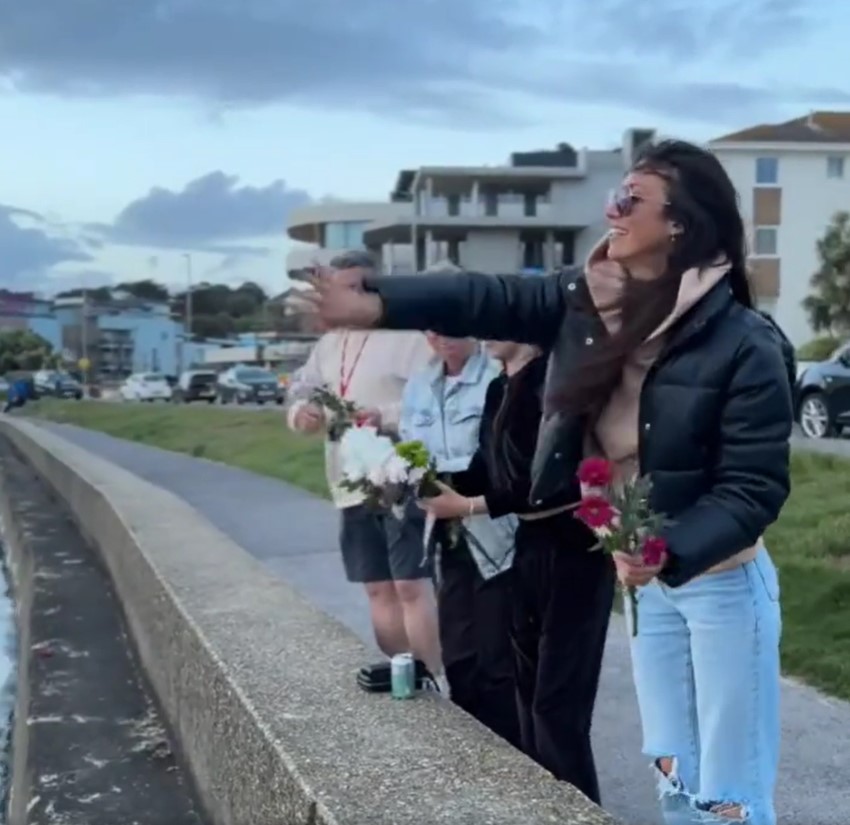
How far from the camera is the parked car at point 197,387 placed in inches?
2274

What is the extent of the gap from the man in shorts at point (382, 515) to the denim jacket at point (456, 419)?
9.0 inches

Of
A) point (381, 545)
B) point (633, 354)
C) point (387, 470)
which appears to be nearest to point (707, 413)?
point (633, 354)

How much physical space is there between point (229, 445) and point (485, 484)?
21.3 metres

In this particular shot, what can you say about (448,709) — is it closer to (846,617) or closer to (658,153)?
(658,153)

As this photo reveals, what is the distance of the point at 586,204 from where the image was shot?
71.9 m

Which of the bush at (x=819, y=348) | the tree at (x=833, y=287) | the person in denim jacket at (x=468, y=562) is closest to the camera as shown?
the person in denim jacket at (x=468, y=562)

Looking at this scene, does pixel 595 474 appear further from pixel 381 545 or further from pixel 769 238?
pixel 769 238

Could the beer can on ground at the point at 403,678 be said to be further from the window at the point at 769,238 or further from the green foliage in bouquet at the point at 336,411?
the window at the point at 769,238

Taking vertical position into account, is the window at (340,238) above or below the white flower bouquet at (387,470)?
above

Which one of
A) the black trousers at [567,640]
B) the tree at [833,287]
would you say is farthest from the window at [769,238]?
the black trousers at [567,640]

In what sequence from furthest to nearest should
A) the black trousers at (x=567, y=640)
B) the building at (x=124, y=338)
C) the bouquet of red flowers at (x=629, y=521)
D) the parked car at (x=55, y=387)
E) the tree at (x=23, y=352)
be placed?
the building at (x=124, y=338), the tree at (x=23, y=352), the parked car at (x=55, y=387), the black trousers at (x=567, y=640), the bouquet of red flowers at (x=629, y=521)

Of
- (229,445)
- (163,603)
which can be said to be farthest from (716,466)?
(229,445)

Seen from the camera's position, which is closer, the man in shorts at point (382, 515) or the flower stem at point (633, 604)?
the flower stem at point (633, 604)

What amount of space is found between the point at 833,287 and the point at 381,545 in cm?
4734
